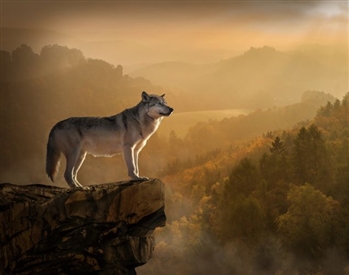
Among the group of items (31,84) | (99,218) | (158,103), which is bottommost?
(99,218)

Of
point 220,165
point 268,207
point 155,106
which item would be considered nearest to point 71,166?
point 155,106

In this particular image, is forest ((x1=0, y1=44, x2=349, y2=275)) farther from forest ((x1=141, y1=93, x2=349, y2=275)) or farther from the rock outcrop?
the rock outcrop

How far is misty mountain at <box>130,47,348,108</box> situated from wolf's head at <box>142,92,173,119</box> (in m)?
16.0

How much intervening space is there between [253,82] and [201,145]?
4.15 metres

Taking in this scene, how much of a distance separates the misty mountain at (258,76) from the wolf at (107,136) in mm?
15943

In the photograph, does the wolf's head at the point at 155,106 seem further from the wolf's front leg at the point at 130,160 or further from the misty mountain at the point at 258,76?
the misty mountain at the point at 258,76

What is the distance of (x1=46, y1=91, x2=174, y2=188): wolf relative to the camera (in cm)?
925

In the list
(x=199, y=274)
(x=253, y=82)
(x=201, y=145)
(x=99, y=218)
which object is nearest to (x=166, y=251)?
(x=199, y=274)

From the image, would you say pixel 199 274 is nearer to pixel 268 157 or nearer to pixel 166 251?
pixel 166 251

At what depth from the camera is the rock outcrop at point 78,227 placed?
9281mm

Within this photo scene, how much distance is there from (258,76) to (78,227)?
65.1 feet

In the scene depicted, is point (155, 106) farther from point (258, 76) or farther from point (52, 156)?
point (258, 76)

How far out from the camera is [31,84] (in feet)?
81.0

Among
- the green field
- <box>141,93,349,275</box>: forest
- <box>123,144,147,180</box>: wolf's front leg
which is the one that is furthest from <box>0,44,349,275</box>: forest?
<box>123,144,147,180</box>: wolf's front leg
